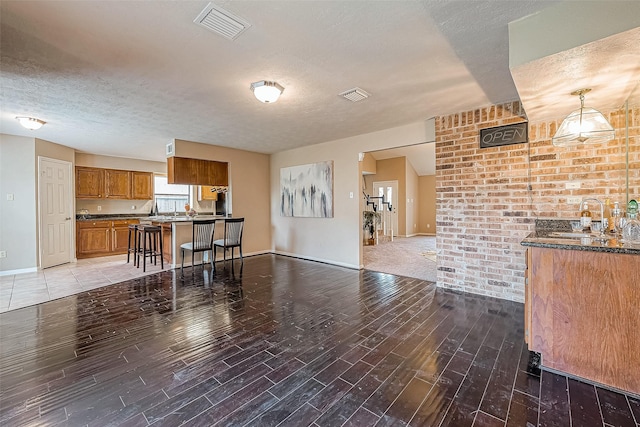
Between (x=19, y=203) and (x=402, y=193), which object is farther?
(x=402, y=193)

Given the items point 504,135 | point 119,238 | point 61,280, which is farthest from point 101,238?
point 504,135

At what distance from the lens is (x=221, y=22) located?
1864mm

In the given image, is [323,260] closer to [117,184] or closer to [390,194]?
[390,194]

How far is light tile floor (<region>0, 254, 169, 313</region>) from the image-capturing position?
3.58 m

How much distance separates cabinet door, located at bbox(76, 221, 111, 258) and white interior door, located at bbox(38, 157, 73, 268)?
1.16 feet

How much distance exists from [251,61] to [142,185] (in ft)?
21.1

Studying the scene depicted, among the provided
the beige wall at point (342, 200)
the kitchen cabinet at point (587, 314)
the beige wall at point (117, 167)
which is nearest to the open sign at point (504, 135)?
the beige wall at point (342, 200)

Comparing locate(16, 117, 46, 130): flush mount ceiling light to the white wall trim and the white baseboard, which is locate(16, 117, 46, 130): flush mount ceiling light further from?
the white baseboard

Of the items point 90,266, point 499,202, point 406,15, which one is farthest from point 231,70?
point 90,266

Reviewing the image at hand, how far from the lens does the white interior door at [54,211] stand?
17.0 ft

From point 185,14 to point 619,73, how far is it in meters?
3.08

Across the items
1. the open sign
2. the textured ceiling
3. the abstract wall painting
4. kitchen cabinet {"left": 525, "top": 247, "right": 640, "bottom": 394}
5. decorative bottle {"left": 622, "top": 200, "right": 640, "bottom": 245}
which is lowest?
kitchen cabinet {"left": 525, "top": 247, "right": 640, "bottom": 394}

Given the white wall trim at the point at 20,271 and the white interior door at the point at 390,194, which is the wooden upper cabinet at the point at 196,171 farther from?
the white interior door at the point at 390,194

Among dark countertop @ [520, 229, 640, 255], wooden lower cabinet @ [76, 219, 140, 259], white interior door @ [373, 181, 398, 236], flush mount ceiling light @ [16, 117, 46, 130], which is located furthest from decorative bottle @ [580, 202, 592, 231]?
wooden lower cabinet @ [76, 219, 140, 259]
